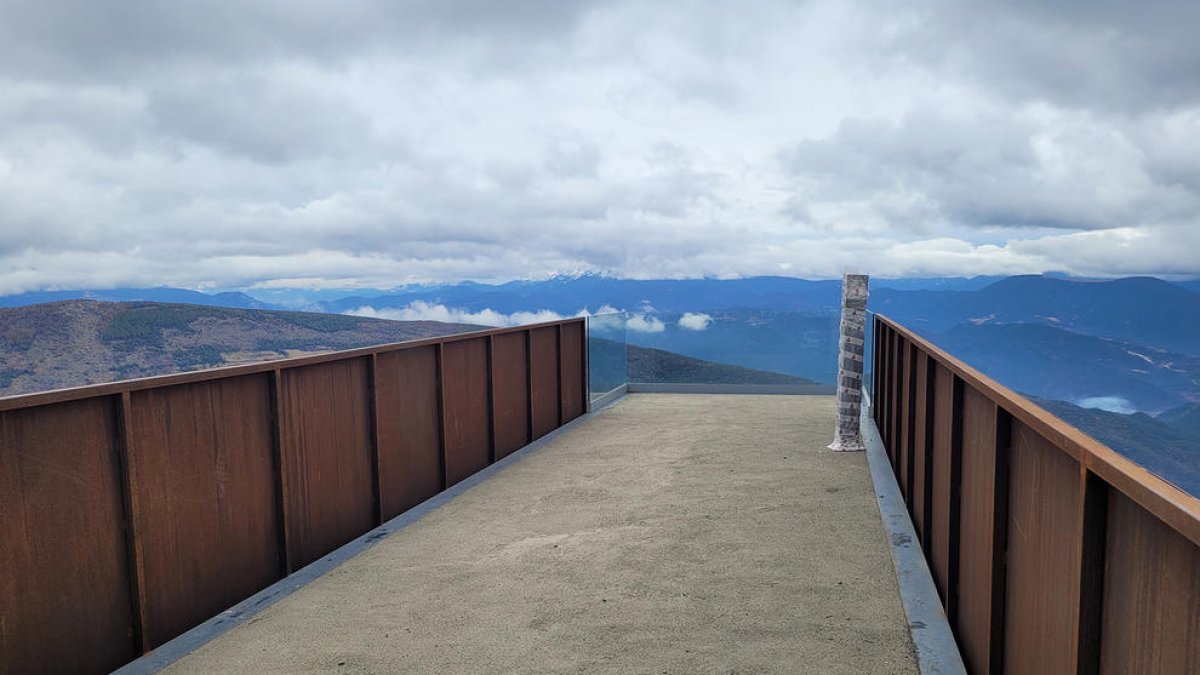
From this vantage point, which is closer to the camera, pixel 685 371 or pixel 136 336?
pixel 685 371

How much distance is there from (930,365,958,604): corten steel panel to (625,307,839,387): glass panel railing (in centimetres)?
1319

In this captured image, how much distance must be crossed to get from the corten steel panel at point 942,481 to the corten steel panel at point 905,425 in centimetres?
176

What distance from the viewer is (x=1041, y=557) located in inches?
126

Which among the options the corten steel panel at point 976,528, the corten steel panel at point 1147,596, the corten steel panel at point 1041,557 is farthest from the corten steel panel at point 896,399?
the corten steel panel at point 1147,596

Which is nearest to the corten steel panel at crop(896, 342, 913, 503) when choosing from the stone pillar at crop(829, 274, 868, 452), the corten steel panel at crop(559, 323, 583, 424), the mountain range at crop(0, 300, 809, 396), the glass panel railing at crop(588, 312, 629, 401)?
the stone pillar at crop(829, 274, 868, 452)

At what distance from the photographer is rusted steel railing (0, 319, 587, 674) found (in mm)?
4730

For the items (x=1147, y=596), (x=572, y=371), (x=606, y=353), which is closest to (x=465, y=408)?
(x=572, y=371)

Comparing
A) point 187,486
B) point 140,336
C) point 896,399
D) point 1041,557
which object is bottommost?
point 140,336

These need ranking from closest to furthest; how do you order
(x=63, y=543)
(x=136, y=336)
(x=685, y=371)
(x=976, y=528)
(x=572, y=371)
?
(x=976, y=528) < (x=63, y=543) < (x=572, y=371) < (x=685, y=371) < (x=136, y=336)

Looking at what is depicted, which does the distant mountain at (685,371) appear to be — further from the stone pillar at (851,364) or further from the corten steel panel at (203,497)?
the corten steel panel at (203,497)

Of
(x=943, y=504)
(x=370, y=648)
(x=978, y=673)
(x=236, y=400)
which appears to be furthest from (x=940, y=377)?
(x=236, y=400)

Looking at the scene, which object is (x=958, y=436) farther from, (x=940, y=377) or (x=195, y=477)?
(x=195, y=477)

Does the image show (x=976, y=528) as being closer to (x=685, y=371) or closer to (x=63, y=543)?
(x=63, y=543)

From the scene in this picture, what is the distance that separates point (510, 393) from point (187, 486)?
6.30m
